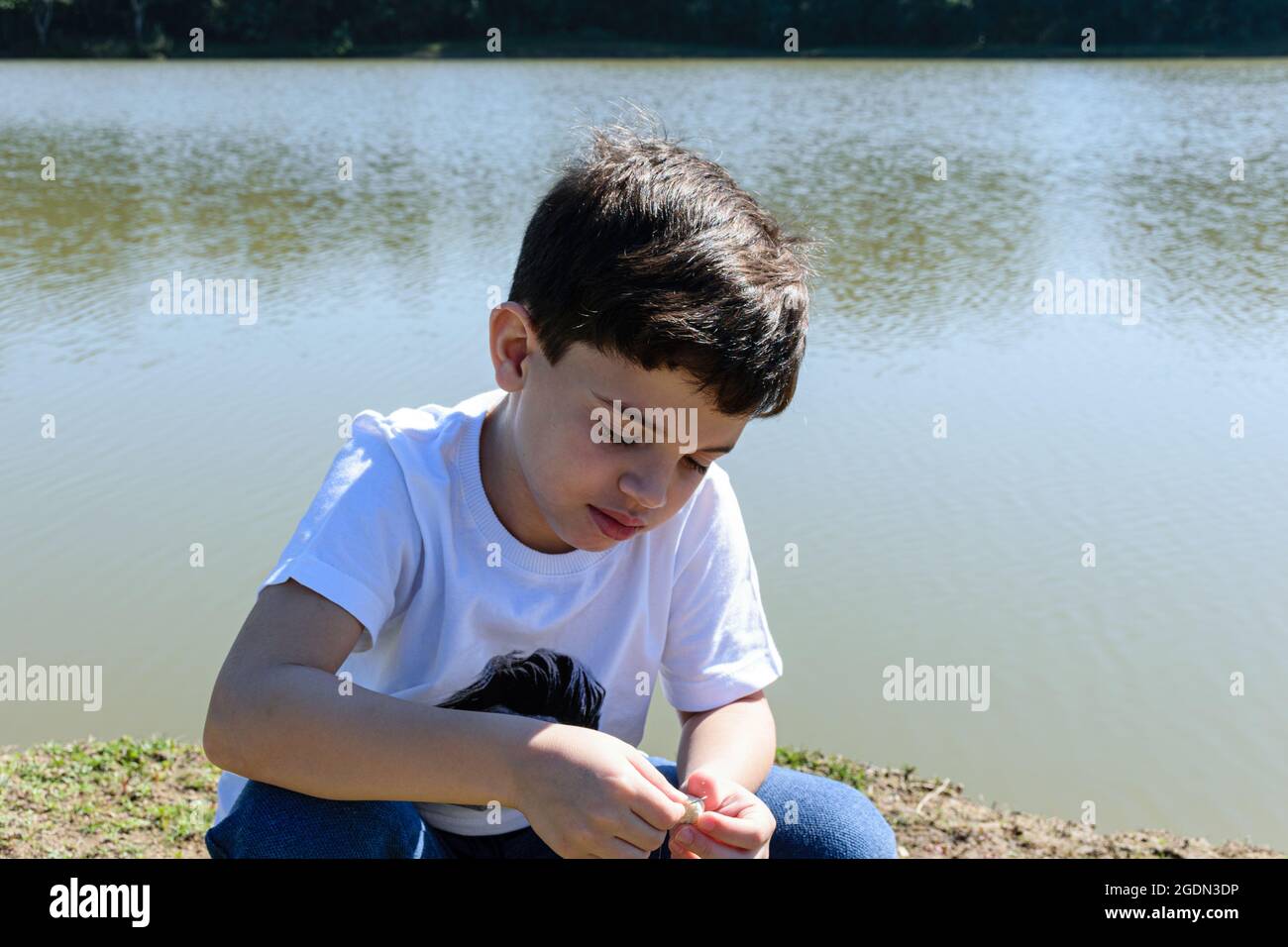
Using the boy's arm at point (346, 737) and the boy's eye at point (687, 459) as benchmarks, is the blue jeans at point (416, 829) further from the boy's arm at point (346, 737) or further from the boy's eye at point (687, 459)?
the boy's eye at point (687, 459)

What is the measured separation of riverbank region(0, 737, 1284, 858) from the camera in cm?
268

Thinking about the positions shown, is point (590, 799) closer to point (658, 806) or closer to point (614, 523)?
point (658, 806)

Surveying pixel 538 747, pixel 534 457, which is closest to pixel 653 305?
pixel 534 457

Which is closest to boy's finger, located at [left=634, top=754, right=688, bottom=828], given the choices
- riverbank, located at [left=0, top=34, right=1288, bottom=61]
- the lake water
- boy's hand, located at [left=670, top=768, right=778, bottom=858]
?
boy's hand, located at [left=670, top=768, right=778, bottom=858]

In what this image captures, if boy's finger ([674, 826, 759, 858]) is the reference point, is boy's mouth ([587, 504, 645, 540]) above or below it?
above

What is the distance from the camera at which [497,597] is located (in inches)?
69.7

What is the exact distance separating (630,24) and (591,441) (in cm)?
3737

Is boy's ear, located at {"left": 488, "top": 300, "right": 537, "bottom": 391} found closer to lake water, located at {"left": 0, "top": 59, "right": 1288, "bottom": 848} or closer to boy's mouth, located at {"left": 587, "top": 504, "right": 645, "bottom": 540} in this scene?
boy's mouth, located at {"left": 587, "top": 504, "right": 645, "bottom": 540}

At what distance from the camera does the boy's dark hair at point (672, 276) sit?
5.42 feet

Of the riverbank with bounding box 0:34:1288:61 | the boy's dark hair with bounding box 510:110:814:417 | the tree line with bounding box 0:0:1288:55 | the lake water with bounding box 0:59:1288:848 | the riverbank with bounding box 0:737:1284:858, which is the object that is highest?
the tree line with bounding box 0:0:1288:55

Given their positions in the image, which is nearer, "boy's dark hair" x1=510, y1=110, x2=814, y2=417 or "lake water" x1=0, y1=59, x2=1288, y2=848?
"boy's dark hair" x1=510, y1=110, x2=814, y2=417

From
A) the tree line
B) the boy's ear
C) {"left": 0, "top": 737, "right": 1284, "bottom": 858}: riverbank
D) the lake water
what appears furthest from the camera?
the tree line
